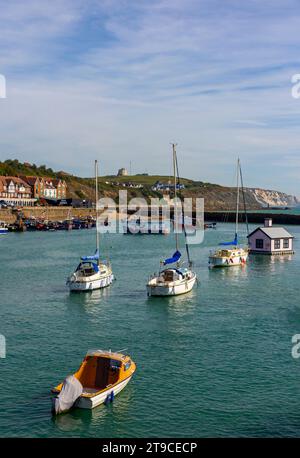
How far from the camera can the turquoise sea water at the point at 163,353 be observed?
2325cm

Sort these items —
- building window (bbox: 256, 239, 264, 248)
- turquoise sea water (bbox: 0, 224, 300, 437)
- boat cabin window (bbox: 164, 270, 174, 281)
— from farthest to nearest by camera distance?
building window (bbox: 256, 239, 264, 248) → boat cabin window (bbox: 164, 270, 174, 281) → turquoise sea water (bbox: 0, 224, 300, 437)

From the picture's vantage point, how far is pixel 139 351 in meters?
32.2

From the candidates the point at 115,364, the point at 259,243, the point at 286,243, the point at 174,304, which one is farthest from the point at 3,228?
the point at 115,364

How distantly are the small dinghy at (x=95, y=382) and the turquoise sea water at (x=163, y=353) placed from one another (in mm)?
456

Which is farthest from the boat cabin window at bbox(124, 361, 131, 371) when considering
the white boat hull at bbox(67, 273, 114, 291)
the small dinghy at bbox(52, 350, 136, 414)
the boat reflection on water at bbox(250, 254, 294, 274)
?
the boat reflection on water at bbox(250, 254, 294, 274)

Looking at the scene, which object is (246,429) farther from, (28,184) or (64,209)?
(28,184)

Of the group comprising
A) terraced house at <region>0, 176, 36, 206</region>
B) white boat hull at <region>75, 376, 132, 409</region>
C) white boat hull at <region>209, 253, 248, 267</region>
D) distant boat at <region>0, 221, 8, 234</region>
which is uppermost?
terraced house at <region>0, 176, 36, 206</region>

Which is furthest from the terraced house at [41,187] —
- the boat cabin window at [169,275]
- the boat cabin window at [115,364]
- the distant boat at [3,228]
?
the boat cabin window at [115,364]

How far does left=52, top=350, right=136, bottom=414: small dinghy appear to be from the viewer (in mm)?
23938

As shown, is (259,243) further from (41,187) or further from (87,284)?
(41,187)

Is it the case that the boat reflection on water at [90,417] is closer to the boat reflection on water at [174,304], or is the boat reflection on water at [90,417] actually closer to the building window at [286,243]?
the boat reflection on water at [174,304]

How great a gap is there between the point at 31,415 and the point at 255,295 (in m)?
30.4

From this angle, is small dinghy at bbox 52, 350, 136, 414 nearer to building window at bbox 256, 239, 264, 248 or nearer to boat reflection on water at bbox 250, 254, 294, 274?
boat reflection on water at bbox 250, 254, 294, 274

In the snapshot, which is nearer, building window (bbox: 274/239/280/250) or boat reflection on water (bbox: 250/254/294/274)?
boat reflection on water (bbox: 250/254/294/274)
